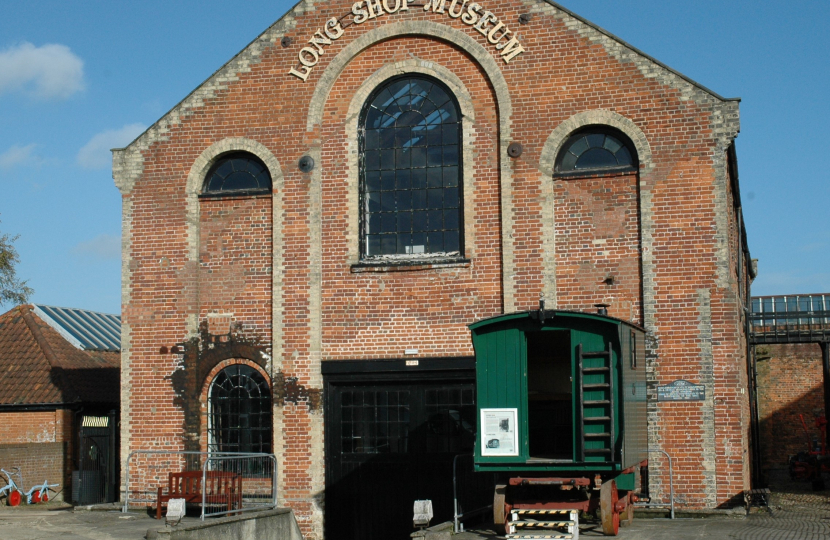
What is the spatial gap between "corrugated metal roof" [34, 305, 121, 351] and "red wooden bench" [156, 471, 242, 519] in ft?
35.2

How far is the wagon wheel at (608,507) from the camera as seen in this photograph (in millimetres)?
13086

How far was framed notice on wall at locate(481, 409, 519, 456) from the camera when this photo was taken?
13.5 metres

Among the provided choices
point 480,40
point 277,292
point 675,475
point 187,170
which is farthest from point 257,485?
point 480,40

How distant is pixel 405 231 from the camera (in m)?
18.3

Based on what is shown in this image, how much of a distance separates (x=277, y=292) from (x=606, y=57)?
295 inches

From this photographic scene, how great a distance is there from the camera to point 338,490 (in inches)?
706

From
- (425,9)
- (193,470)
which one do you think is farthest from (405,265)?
(193,470)

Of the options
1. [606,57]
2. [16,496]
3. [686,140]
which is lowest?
[16,496]

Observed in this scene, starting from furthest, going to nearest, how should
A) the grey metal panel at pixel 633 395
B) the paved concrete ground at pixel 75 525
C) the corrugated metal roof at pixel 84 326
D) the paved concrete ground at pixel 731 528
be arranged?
1. the corrugated metal roof at pixel 84 326
2. the paved concrete ground at pixel 75 525
3. the paved concrete ground at pixel 731 528
4. the grey metal panel at pixel 633 395

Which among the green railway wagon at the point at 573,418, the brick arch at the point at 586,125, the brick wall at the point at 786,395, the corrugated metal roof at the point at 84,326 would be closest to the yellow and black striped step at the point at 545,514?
the green railway wagon at the point at 573,418

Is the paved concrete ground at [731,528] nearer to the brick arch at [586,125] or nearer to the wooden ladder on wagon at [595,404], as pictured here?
the wooden ladder on wagon at [595,404]

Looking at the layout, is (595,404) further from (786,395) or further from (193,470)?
(786,395)

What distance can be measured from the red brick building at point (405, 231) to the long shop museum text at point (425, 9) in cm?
4

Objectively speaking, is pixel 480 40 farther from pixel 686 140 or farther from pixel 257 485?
pixel 257 485
